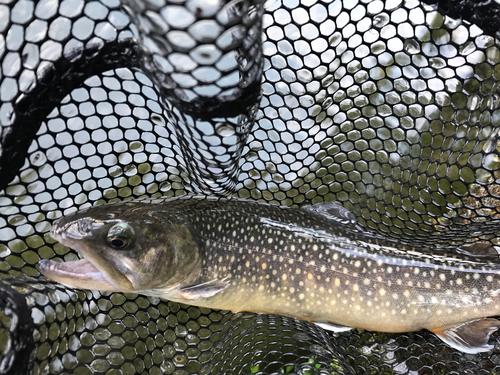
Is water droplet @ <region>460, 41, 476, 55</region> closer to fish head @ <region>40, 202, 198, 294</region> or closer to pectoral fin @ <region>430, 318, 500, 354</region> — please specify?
pectoral fin @ <region>430, 318, 500, 354</region>

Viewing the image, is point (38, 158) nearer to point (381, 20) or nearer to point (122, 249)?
point (122, 249)

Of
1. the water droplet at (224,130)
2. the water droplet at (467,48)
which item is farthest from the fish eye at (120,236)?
the water droplet at (467,48)

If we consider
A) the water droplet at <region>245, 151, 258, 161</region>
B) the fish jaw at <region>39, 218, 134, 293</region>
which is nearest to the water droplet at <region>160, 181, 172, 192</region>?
the water droplet at <region>245, 151, 258, 161</region>

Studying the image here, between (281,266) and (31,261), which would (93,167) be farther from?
(281,266)

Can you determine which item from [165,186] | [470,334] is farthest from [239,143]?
[470,334]

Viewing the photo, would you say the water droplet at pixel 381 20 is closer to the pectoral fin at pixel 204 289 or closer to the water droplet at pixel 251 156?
the water droplet at pixel 251 156

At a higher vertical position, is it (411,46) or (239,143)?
(411,46)

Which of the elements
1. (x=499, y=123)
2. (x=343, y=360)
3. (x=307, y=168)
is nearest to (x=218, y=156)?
A: (x=307, y=168)
